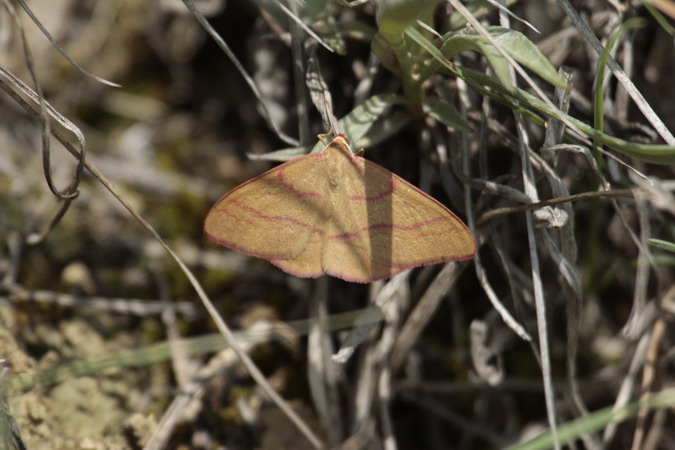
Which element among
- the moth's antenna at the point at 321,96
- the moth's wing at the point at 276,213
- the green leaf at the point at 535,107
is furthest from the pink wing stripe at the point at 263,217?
the green leaf at the point at 535,107

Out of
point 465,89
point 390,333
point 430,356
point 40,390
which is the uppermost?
point 465,89

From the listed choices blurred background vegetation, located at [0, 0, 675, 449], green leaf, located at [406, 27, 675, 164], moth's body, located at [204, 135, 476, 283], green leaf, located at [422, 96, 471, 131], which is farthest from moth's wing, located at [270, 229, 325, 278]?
green leaf, located at [406, 27, 675, 164]

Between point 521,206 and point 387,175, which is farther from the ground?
point 387,175

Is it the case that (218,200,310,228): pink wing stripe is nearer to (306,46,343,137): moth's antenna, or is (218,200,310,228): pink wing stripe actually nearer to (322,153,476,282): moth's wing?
(322,153,476,282): moth's wing

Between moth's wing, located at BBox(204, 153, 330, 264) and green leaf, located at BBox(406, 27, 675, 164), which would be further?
moth's wing, located at BBox(204, 153, 330, 264)

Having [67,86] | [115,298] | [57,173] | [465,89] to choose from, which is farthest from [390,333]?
[67,86]

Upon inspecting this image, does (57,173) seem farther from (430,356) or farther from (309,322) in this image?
(430,356)
